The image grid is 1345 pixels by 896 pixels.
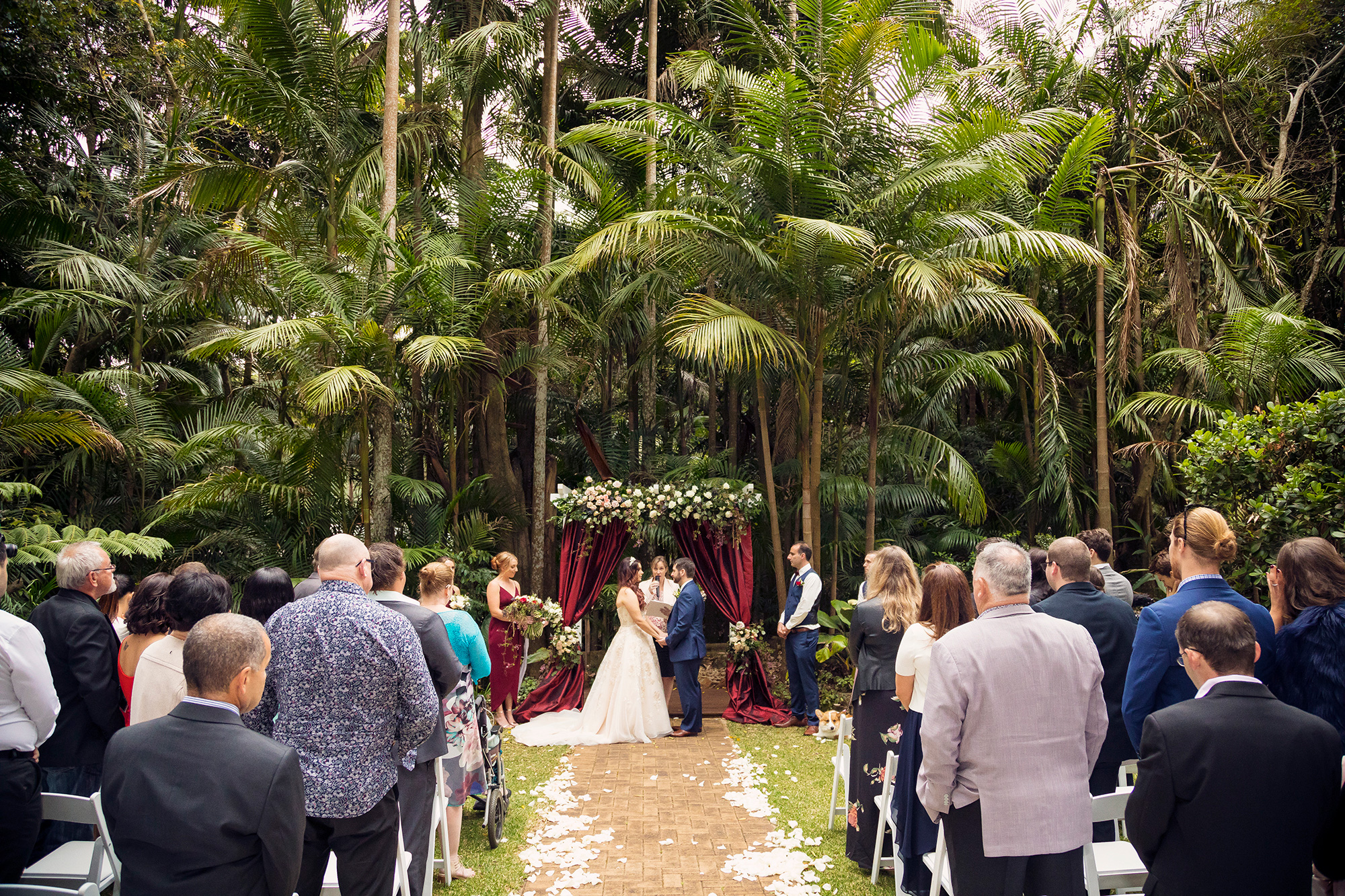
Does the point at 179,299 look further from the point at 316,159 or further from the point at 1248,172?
the point at 1248,172

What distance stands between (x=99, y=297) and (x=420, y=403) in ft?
12.5

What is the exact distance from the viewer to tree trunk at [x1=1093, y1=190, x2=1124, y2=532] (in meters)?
10.9

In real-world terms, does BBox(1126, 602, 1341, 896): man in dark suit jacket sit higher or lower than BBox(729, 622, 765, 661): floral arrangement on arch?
higher

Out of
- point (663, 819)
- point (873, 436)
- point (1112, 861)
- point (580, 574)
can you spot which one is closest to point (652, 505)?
point (580, 574)

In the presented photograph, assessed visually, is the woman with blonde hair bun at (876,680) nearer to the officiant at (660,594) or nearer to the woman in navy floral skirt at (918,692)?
the woman in navy floral skirt at (918,692)

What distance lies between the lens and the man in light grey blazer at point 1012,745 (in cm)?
305

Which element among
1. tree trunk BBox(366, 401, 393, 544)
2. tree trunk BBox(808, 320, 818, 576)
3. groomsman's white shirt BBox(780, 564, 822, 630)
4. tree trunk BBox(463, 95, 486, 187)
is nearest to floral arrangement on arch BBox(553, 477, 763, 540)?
tree trunk BBox(808, 320, 818, 576)

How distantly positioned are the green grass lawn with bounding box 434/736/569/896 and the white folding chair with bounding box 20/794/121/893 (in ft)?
5.85

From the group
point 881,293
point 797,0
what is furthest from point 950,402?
point 797,0

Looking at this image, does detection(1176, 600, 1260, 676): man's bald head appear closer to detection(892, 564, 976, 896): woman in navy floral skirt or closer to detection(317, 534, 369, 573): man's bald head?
detection(892, 564, 976, 896): woman in navy floral skirt

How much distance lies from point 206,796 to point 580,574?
7187 mm

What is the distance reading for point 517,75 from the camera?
11.8m

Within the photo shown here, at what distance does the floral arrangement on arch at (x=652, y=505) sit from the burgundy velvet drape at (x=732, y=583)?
0.45 feet

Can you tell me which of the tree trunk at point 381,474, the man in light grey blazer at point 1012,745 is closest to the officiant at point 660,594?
the tree trunk at point 381,474
